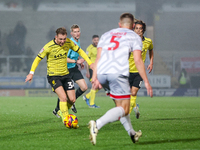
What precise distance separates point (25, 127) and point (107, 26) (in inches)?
964

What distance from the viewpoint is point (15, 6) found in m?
31.1

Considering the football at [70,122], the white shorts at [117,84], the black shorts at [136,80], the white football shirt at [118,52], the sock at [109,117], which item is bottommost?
the football at [70,122]

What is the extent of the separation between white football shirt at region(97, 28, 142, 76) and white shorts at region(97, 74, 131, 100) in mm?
48

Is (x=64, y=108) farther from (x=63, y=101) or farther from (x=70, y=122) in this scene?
(x=70, y=122)

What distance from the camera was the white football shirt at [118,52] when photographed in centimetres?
387

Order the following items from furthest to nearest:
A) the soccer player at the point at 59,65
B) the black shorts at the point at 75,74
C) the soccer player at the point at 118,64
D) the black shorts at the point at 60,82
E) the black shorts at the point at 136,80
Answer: the black shorts at the point at 75,74 → the black shorts at the point at 136,80 → the black shorts at the point at 60,82 → the soccer player at the point at 59,65 → the soccer player at the point at 118,64

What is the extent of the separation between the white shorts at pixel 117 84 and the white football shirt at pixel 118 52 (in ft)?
0.16

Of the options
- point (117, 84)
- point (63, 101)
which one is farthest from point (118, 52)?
point (63, 101)

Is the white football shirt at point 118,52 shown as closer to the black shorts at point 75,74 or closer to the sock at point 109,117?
the sock at point 109,117

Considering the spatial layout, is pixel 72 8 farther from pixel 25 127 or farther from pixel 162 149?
pixel 162 149

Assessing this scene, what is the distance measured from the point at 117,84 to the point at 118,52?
38cm

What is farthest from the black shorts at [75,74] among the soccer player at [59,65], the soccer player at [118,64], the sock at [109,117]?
the sock at [109,117]

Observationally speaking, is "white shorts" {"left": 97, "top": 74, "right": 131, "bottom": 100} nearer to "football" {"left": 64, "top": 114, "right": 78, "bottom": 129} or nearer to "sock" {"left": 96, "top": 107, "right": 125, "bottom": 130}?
"sock" {"left": 96, "top": 107, "right": 125, "bottom": 130}

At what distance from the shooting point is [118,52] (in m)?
3.89
